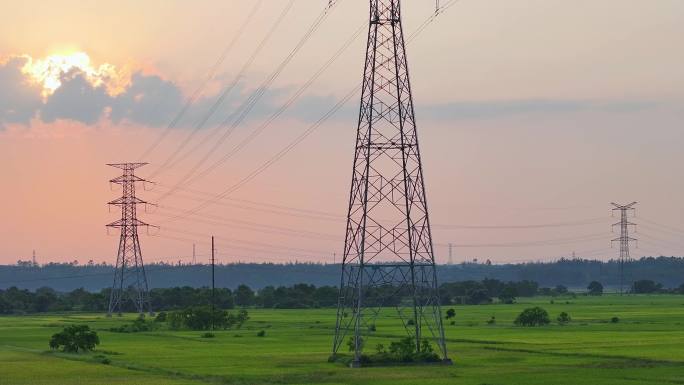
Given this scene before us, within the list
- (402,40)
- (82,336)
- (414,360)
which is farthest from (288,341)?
(402,40)

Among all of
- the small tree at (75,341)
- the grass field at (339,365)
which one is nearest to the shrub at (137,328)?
the grass field at (339,365)

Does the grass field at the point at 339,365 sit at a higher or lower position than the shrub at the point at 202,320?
lower

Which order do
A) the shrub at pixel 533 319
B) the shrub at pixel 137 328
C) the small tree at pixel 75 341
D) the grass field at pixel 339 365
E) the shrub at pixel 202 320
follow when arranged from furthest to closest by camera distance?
1. the shrub at pixel 202 320
2. the shrub at pixel 137 328
3. the shrub at pixel 533 319
4. the small tree at pixel 75 341
5. the grass field at pixel 339 365

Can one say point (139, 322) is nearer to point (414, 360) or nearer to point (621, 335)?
point (621, 335)

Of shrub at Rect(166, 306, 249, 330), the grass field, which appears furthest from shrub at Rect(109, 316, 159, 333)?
shrub at Rect(166, 306, 249, 330)

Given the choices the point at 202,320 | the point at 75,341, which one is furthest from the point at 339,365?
the point at 202,320

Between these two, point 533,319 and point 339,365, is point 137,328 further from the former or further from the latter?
point 339,365

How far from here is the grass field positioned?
219ft

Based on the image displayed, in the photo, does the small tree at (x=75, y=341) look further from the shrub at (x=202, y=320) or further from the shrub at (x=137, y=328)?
the shrub at (x=202, y=320)

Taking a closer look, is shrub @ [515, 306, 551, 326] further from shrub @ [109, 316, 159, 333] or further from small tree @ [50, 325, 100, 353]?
small tree @ [50, 325, 100, 353]

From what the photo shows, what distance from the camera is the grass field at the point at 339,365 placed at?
66.8 meters

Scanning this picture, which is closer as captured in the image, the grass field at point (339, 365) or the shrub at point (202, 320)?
the grass field at point (339, 365)

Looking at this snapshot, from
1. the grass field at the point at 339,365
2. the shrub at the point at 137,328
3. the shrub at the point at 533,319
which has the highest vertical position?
the shrub at the point at 533,319

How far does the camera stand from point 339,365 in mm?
77375
